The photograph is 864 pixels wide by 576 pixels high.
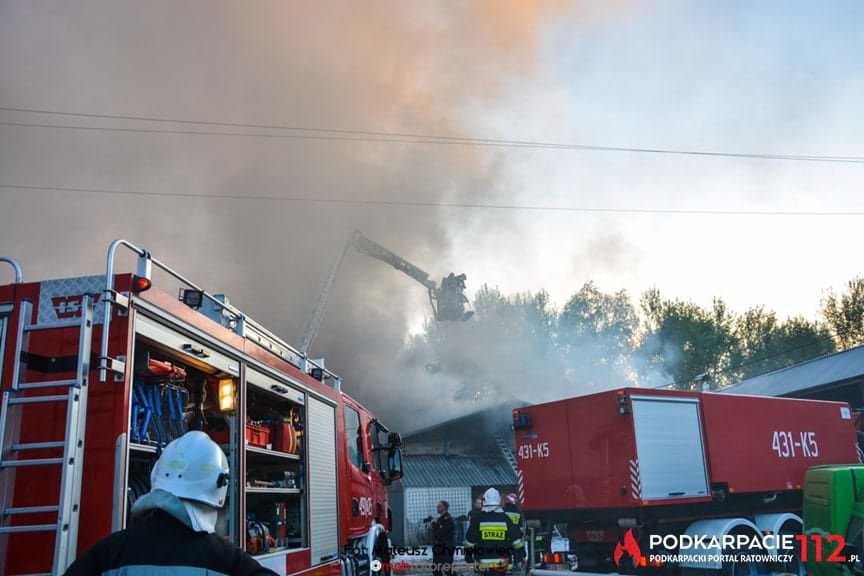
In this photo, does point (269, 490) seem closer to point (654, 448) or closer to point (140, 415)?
point (140, 415)

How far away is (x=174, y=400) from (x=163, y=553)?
311 centimetres

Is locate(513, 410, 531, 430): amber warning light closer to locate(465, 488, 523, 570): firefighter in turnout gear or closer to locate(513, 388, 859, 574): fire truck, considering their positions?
locate(513, 388, 859, 574): fire truck

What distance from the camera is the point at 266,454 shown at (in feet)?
18.0

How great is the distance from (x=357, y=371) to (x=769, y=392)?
1484cm

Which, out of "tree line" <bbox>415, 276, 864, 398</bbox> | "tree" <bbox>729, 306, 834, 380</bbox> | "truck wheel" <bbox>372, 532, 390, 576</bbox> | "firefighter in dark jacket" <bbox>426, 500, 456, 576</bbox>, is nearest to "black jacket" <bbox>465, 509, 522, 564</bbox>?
"firefighter in dark jacket" <bbox>426, 500, 456, 576</bbox>

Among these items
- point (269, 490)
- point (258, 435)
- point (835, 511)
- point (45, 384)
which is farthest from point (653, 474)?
point (45, 384)

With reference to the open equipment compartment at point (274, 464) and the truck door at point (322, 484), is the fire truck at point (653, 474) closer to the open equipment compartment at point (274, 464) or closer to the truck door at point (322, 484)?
the truck door at point (322, 484)

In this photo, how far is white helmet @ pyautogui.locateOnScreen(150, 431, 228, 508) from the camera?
2.14 metres

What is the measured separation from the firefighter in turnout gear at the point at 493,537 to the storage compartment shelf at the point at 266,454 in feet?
11.3

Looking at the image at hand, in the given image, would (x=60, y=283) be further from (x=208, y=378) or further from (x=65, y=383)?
(x=208, y=378)

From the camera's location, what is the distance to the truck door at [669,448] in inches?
320

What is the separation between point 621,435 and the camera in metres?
8.23

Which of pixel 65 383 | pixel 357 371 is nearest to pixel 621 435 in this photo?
pixel 65 383

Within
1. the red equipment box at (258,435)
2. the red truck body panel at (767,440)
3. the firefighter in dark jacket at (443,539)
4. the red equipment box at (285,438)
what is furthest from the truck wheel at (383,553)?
the red truck body panel at (767,440)
